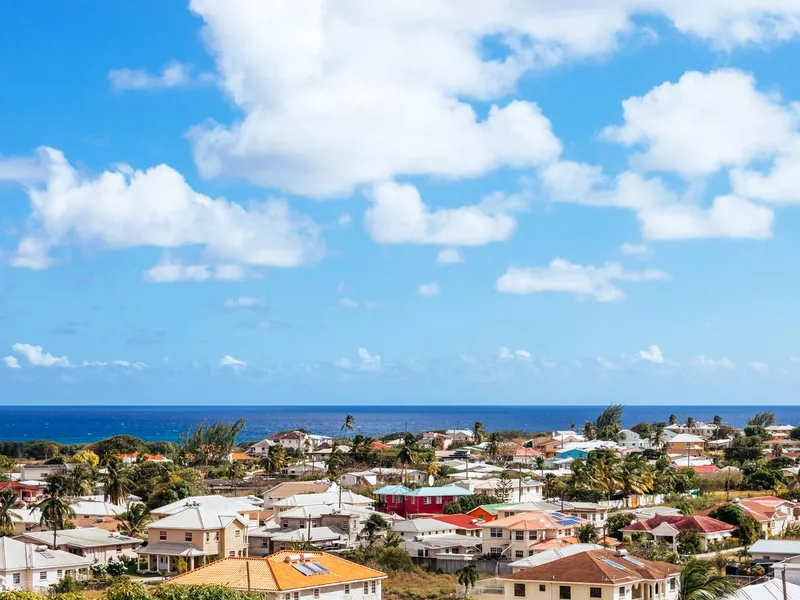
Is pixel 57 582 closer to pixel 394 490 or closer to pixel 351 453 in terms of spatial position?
pixel 394 490

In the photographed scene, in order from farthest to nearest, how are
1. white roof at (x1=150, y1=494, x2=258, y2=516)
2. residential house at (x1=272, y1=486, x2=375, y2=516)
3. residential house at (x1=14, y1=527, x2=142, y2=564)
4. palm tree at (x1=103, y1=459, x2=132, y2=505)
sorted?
1. palm tree at (x1=103, y1=459, x2=132, y2=505)
2. residential house at (x1=272, y1=486, x2=375, y2=516)
3. white roof at (x1=150, y1=494, x2=258, y2=516)
4. residential house at (x1=14, y1=527, x2=142, y2=564)

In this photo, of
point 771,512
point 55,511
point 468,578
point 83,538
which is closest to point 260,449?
point 55,511

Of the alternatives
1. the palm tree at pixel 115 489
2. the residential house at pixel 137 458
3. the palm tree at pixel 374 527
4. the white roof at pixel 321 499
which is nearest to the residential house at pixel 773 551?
the palm tree at pixel 374 527

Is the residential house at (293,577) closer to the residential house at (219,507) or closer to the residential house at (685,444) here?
the residential house at (219,507)

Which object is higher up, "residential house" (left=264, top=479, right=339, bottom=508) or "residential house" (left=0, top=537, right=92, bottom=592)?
"residential house" (left=264, top=479, right=339, bottom=508)

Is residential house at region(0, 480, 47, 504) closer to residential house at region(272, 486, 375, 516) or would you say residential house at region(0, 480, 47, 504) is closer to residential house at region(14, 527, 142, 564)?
residential house at region(272, 486, 375, 516)

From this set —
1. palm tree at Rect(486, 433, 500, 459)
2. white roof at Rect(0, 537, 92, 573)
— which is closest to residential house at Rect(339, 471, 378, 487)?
palm tree at Rect(486, 433, 500, 459)
